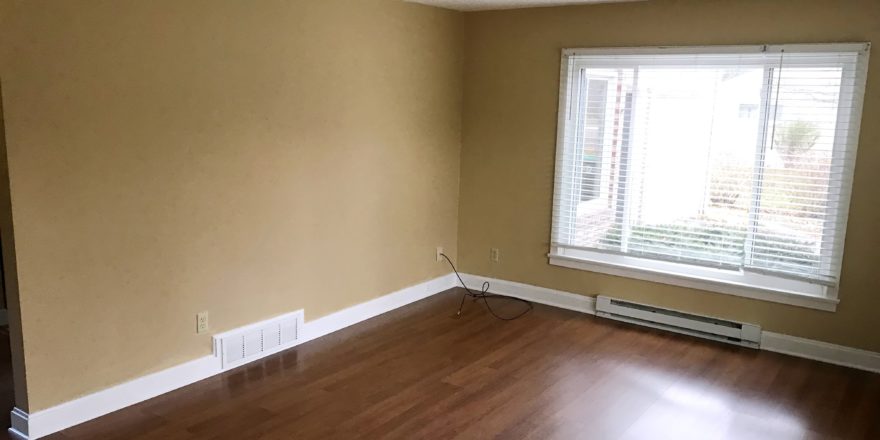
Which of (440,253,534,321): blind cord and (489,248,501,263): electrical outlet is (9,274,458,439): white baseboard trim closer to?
(440,253,534,321): blind cord

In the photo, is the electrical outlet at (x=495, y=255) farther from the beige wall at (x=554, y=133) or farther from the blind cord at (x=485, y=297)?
the blind cord at (x=485, y=297)

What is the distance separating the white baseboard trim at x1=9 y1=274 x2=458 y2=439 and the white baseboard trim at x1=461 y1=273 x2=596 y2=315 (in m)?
1.31

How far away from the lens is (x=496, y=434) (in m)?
3.16

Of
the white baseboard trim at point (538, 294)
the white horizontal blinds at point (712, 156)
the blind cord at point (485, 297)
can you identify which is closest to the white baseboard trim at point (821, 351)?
the white horizontal blinds at point (712, 156)

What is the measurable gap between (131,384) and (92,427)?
11.1 inches

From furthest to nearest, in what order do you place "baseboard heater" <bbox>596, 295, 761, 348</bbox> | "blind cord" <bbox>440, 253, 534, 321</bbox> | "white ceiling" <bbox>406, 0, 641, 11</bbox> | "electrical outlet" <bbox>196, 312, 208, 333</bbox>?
"blind cord" <bbox>440, 253, 534, 321</bbox>, "white ceiling" <bbox>406, 0, 641, 11</bbox>, "baseboard heater" <bbox>596, 295, 761, 348</bbox>, "electrical outlet" <bbox>196, 312, 208, 333</bbox>

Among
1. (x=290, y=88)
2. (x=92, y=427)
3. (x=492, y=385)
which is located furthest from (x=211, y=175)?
(x=492, y=385)

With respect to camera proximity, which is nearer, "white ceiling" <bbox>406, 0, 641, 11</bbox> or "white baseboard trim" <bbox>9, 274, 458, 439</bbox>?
"white baseboard trim" <bbox>9, 274, 458, 439</bbox>

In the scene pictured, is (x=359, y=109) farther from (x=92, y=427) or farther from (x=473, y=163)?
(x=92, y=427)

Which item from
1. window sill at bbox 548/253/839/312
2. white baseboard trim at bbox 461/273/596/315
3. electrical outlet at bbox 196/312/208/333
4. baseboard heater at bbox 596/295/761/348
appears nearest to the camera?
electrical outlet at bbox 196/312/208/333

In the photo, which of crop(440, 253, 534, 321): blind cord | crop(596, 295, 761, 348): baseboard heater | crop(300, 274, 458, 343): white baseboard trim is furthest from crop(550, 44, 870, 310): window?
crop(300, 274, 458, 343): white baseboard trim

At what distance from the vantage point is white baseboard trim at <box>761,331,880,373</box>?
160 inches

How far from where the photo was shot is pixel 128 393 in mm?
3342

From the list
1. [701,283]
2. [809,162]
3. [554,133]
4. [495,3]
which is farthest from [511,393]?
[495,3]
